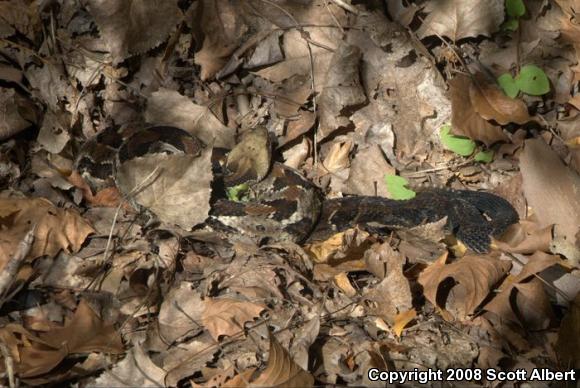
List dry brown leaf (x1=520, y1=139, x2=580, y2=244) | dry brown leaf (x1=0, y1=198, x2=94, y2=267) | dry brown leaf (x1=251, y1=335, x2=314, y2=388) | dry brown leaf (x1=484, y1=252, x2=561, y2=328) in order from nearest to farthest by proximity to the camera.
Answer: dry brown leaf (x1=251, y1=335, x2=314, y2=388) → dry brown leaf (x1=484, y1=252, x2=561, y2=328) → dry brown leaf (x1=0, y1=198, x2=94, y2=267) → dry brown leaf (x1=520, y1=139, x2=580, y2=244)

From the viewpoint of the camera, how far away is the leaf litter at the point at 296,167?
3.32 metres

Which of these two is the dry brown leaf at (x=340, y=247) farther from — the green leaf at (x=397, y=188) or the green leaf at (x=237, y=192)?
the green leaf at (x=237, y=192)

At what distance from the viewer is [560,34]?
5125mm

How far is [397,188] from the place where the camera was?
4.92m

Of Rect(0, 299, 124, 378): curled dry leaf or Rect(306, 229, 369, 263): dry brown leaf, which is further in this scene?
Rect(306, 229, 369, 263): dry brown leaf

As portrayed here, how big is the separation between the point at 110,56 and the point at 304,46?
1614 mm

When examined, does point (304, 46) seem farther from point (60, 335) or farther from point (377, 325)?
point (60, 335)

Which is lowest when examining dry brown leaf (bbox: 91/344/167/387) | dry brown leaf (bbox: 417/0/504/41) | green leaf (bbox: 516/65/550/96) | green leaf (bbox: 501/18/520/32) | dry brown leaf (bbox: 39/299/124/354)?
dry brown leaf (bbox: 91/344/167/387)

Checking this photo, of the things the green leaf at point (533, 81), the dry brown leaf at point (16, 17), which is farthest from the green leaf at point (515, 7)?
the dry brown leaf at point (16, 17)

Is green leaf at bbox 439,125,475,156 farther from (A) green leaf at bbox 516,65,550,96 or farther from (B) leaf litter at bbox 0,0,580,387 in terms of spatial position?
(A) green leaf at bbox 516,65,550,96

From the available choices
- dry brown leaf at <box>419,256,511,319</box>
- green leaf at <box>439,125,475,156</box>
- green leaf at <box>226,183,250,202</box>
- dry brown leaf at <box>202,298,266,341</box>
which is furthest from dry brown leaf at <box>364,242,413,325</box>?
green leaf at <box>226,183,250,202</box>

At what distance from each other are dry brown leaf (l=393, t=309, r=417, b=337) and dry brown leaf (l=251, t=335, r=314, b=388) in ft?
2.35

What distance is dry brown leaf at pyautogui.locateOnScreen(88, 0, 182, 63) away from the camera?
477cm

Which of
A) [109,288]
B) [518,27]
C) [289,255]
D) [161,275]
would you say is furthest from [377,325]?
[518,27]
